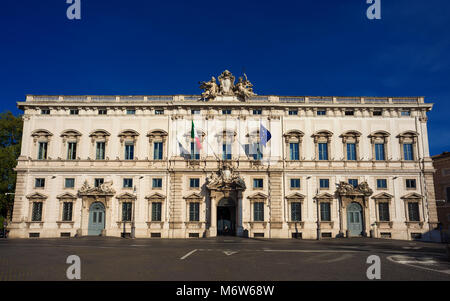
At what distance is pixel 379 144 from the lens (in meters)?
40.8

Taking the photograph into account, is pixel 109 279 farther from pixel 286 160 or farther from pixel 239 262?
pixel 286 160

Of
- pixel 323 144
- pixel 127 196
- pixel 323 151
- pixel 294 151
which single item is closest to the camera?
pixel 127 196

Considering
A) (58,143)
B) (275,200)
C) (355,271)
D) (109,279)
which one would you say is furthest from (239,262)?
(58,143)

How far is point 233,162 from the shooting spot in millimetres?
39375

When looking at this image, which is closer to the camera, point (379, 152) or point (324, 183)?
point (324, 183)

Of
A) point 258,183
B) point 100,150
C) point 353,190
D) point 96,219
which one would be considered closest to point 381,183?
point 353,190

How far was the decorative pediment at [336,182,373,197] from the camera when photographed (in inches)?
1521

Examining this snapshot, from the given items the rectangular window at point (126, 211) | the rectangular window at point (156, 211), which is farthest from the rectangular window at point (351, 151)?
the rectangular window at point (126, 211)

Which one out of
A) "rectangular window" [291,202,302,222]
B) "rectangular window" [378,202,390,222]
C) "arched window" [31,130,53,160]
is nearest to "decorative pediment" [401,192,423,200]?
"rectangular window" [378,202,390,222]

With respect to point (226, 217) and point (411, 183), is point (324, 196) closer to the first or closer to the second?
point (411, 183)

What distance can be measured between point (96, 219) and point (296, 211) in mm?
Answer: 24687

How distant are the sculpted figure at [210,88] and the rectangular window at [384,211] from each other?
83.2 feet

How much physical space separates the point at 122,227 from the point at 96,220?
3.39 m

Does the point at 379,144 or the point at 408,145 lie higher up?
the point at 379,144
